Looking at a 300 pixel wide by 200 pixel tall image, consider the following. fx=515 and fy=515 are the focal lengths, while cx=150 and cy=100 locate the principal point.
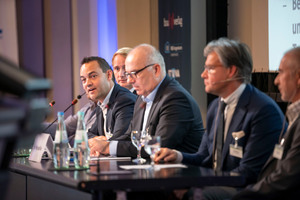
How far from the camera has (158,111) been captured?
11.6ft

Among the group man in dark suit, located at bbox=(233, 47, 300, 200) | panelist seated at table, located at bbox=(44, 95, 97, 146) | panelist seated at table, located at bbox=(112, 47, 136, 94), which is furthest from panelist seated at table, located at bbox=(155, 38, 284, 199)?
panelist seated at table, located at bbox=(112, 47, 136, 94)

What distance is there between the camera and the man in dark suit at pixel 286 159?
233cm

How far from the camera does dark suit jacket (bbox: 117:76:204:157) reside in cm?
337

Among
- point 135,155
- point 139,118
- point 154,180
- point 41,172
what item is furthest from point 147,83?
point 154,180

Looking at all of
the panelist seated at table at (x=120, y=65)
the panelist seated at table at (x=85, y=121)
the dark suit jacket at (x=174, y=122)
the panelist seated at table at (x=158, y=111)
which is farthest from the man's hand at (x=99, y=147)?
the panelist seated at table at (x=120, y=65)

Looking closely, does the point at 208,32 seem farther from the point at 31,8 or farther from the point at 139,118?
the point at 31,8

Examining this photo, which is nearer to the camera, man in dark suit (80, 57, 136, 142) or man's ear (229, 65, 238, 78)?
man's ear (229, 65, 238, 78)

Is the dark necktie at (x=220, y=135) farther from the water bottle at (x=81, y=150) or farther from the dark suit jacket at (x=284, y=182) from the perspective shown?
the water bottle at (x=81, y=150)

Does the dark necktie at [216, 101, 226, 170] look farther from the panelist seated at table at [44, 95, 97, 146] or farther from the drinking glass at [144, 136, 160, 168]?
the panelist seated at table at [44, 95, 97, 146]

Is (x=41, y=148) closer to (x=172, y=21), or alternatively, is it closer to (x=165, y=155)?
(x=165, y=155)

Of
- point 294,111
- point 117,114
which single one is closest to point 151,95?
point 117,114

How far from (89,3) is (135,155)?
16.0 feet

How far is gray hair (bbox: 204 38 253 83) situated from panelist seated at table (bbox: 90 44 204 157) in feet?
1.88

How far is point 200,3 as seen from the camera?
651 cm
